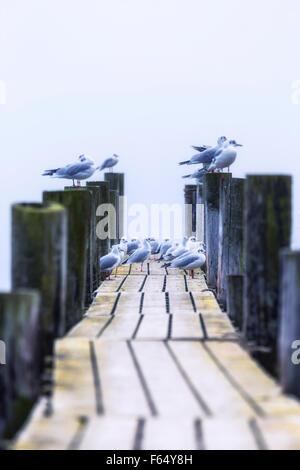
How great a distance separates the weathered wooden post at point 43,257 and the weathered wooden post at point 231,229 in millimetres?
4121

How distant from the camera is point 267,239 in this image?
7.89 meters

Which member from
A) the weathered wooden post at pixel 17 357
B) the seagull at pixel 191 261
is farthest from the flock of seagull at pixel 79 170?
the weathered wooden post at pixel 17 357

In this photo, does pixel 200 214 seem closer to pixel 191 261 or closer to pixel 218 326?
pixel 191 261

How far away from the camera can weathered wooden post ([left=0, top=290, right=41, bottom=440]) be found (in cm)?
617

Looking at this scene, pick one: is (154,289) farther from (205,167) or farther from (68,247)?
(205,167)

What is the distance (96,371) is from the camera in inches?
280

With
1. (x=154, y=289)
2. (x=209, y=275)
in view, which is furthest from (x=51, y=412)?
(x=209, y=275)

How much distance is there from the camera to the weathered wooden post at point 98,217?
13.0 meters

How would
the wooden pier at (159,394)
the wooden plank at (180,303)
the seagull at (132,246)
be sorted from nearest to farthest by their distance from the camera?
1. the wooden pier at (159,394)
2. the wooden plank at (180,303)
3. the seagull at (132,246)

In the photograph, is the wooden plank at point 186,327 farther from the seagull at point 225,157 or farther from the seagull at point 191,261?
the seagull at point 225,157
